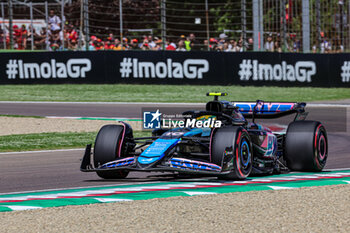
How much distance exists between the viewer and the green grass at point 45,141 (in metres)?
13.1

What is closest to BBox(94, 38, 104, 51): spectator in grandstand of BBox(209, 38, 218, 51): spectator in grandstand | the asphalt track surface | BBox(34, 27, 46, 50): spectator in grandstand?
BBox(34, 27, 46, 50): spectator in grandstand

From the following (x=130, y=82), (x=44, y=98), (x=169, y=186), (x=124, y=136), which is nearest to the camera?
(x=169, y=186)

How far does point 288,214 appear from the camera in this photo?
670 centimetres

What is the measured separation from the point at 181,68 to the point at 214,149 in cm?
1785

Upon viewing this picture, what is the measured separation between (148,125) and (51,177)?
56.9 inches

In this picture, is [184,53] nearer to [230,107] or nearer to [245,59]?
[245,59]

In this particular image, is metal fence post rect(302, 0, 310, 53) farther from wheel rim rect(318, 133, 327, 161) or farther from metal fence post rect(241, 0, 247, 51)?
wheel rim rect(318, 133, 327, 161)

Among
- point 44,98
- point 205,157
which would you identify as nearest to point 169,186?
point 205,157

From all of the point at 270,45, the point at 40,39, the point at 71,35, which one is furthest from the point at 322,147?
the point at 40,39

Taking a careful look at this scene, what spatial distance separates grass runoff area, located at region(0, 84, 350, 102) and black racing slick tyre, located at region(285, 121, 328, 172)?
1349 cm

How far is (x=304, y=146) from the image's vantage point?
31.2 ft

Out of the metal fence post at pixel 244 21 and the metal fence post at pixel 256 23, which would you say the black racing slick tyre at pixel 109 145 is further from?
the metal fence post at pixel 256 23

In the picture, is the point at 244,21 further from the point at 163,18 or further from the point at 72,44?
the point at 72,44

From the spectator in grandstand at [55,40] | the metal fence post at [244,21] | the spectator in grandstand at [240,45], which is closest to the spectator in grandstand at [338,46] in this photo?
the spectator in grandstand at [240,45]
